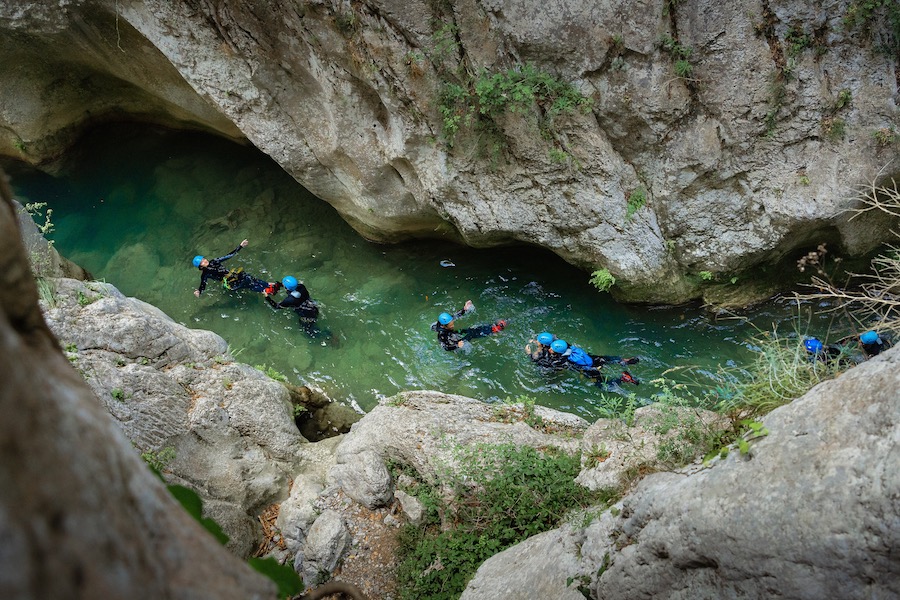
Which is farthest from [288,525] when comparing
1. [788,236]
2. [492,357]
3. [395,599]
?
[788,236]

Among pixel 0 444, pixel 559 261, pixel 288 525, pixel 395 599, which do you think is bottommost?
pixel 395 599

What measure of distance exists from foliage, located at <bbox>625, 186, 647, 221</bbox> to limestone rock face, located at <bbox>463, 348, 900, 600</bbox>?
5534 mm

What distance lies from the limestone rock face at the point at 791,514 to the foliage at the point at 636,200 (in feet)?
18.2

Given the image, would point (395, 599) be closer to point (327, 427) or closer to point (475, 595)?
point (475, 595)

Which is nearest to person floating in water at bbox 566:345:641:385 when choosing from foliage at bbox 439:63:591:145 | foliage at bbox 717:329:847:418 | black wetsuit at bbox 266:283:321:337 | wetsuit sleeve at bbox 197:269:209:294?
foliage at bbox 439:63:591:145

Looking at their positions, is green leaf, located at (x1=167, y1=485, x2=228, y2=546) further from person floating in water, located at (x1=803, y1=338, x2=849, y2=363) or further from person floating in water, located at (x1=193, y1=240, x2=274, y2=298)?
person floating in water, located at (x1=193, y1=240, x2=274, y2=298)

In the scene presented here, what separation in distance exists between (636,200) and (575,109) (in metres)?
1.74

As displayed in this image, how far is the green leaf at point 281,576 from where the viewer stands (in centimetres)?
200

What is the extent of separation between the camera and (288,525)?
21.9 ft

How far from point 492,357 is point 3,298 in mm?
8552

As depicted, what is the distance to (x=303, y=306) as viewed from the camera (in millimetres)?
10125

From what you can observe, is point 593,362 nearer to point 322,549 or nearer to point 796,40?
point 322,549

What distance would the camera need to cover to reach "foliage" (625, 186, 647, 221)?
28.8ft

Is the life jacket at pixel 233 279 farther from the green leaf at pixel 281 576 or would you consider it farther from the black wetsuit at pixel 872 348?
the black wetsuit at pixel 872 348
